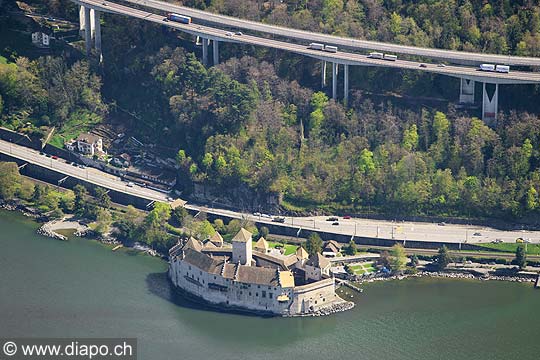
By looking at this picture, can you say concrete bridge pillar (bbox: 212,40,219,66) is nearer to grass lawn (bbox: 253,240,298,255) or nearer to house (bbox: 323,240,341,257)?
grass lawn (bbox: 253,240,298,255)

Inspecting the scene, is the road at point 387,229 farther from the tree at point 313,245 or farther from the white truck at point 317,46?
the white truck at point 317,46

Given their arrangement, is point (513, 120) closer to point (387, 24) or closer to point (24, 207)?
point (387, 24)

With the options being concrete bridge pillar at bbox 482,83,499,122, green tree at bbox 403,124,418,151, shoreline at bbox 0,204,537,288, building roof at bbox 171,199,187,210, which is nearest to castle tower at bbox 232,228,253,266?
shoreline at bbox 0,204,537,288

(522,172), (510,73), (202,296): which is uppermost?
(510,73)

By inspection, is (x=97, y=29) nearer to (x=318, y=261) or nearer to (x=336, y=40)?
(x=336, y=40)

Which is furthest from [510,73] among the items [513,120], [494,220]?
[494,220]

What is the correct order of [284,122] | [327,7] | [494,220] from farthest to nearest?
[327,7] < [284,122] < [494,220]
